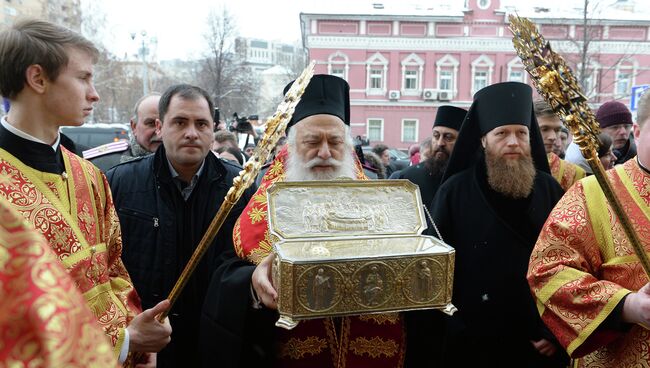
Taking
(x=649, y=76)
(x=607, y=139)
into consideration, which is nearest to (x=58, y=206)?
(x=607, y=139)

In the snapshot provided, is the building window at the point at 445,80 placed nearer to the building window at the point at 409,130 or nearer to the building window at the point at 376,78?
the building window at the point at 409,130

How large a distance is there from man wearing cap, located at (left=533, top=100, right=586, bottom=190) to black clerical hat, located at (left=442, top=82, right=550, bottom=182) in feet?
3.17

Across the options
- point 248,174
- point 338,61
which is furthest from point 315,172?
point 338,61

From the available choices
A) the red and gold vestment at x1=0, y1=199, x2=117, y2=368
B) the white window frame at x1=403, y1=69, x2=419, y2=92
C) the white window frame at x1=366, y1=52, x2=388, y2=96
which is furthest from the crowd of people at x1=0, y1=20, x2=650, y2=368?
the white window frame at x1=403, y1=69, x2=419, y2=92

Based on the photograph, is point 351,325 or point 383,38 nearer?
point 351,325

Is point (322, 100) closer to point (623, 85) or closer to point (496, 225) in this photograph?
point (496, 225)

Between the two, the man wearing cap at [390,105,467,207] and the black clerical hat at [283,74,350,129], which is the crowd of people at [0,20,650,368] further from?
the man wearing cap at [390,105,467,207]

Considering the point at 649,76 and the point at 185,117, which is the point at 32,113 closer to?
the point at 185,117

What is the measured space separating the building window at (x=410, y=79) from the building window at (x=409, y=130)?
7.89 ft

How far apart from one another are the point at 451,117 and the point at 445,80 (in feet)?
109

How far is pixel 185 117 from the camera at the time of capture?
305 centimetres

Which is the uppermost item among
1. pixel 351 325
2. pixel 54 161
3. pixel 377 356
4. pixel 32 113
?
pixel 32 113

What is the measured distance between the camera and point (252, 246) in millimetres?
2430

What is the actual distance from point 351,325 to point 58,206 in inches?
52.9
